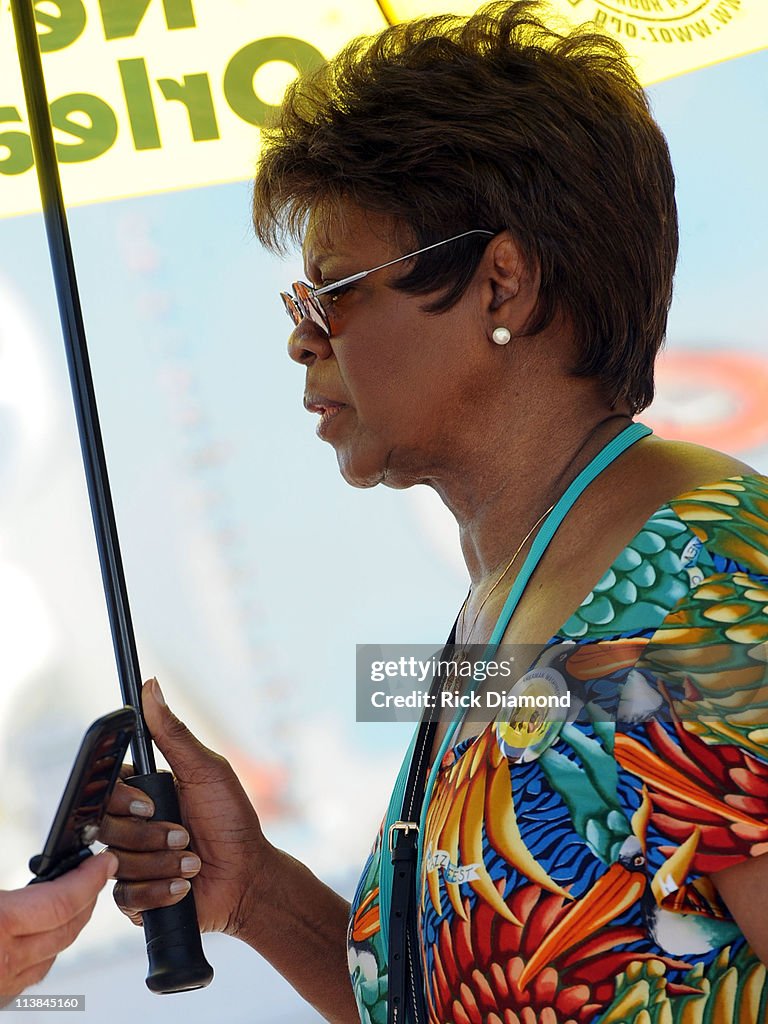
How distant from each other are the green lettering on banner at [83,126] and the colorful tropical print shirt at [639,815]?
124 cm

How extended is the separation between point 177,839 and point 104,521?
406mm

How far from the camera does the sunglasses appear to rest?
1.25 meters

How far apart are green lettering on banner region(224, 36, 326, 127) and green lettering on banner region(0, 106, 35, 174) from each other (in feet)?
1.11

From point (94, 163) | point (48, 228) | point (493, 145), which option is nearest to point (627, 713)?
point (493, 145)

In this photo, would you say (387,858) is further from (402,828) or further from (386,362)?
(386,362)

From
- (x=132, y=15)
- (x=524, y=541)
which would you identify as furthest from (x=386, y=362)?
(x=132, y=15)

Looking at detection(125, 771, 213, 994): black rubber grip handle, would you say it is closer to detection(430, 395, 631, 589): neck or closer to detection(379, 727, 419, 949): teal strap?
detection(379, 727, 419, 949): teal strap

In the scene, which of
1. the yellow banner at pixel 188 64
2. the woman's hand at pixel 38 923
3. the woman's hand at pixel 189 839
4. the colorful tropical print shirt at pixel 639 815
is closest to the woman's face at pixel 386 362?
the colorful tropical print shirt at pixel 639 815

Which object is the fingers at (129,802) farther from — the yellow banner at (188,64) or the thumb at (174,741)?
the yellow banner at (188,64)

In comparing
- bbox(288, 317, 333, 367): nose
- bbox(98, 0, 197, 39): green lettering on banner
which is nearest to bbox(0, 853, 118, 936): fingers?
bbox(288, 317, 333, 367): nose

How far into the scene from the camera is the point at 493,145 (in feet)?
4.01

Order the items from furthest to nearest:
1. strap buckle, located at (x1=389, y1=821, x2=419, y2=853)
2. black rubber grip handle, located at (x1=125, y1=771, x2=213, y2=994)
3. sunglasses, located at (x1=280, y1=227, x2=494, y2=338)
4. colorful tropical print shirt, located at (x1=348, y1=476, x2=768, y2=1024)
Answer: black rubber grip handle, located at (x1=125, y1=771, x2=213, y2=994) < sunglasses, located at (x1=280, y1=227, x2=494, y2=338) < strap buckle, located at (x1=389, y1=821, x2=419, y2=853) < colorful tropical print shirt, located at (x1=348, y1=476, x2=768, y2=1024)

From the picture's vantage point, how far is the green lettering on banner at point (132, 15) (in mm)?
1861

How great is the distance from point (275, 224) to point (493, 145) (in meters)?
0.35
